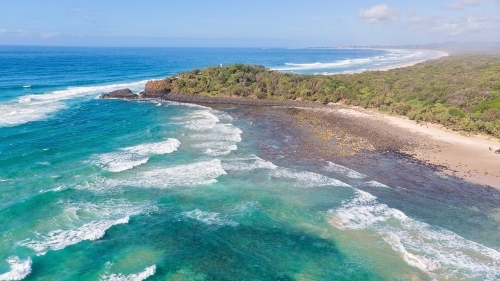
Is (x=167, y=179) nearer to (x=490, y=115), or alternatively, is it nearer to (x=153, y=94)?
(x=490, y=115)

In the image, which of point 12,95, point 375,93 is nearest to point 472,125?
point 375,93

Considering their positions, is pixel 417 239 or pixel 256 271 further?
pixel 417 239

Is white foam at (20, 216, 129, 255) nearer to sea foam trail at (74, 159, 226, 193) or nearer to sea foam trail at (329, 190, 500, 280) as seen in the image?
sea foam trail at (74, 159, 226, 193)

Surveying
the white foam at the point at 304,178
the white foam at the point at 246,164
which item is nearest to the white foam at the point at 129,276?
the white foam at the point at 304,178

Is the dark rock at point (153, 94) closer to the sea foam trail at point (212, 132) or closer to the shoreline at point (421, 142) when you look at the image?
the sea foam trail at point (212, 132)

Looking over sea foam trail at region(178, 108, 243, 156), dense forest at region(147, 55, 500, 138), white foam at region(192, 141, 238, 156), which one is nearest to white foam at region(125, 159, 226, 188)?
white foam at region(192, 141, 238, 156)

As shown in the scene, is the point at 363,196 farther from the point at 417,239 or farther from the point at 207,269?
the point at 207,269
